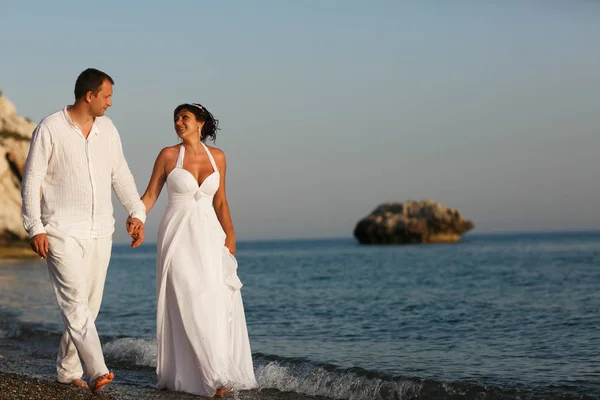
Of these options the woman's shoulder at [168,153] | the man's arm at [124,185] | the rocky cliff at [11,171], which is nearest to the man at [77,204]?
the man's arm at [124,185]

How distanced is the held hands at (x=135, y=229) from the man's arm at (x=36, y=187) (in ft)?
2.26

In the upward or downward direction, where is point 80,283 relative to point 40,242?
downward

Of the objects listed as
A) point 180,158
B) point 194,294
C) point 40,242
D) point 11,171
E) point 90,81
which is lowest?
point 194,294

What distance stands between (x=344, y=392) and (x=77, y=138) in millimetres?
3938

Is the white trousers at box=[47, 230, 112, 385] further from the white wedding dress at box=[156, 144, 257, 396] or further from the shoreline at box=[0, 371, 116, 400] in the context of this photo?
the white wedding dress at box=[156, 144, 257, 396]

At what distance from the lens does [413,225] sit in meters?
107

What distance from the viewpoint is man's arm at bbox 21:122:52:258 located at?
5.61 meters

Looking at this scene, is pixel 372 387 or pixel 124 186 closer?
pixel 124 186

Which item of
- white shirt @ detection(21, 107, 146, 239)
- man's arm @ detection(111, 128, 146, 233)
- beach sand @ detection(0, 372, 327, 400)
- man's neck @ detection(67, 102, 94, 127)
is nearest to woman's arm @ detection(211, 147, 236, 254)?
man's arm @ detection(111, 128, 146, 233)

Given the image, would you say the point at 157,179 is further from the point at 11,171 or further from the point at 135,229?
the point at 11,171

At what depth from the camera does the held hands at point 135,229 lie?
6113 millimetres

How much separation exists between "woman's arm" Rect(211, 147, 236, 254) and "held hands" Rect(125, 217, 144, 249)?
92cm

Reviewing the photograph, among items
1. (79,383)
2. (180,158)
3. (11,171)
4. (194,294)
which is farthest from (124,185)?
(11,171)

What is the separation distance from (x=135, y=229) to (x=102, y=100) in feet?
3.42
